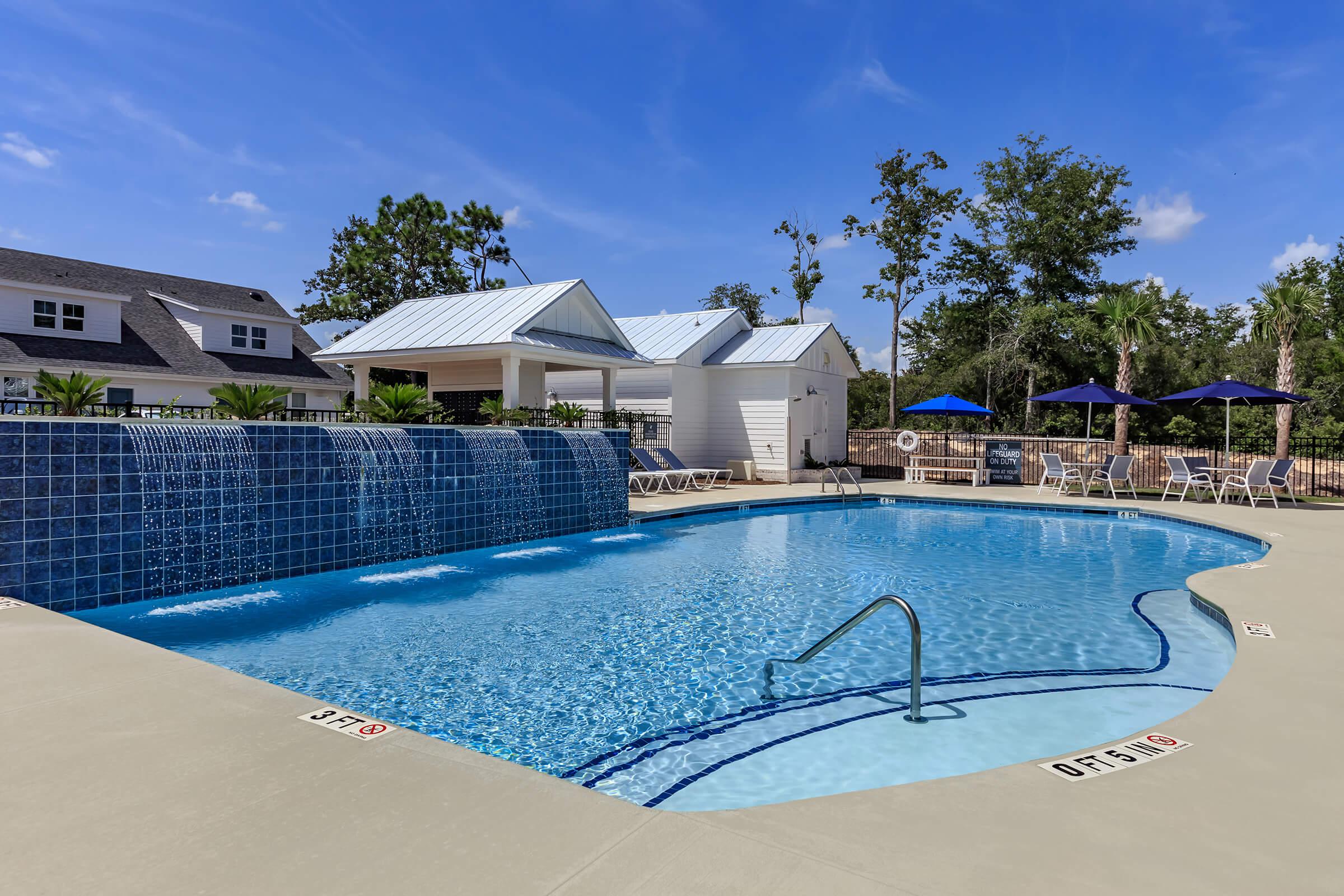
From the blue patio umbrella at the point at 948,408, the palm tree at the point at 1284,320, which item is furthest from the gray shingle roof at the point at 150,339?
the palm tree at the point at 1284,320

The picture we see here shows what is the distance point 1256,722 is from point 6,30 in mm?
18244

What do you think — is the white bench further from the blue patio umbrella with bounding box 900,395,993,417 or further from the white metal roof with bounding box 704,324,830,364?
the white metal roof with bounding box 704,324,830,364

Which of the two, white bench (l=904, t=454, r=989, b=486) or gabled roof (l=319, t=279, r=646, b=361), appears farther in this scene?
white bench (l=904, t=454, r=989, b=486)

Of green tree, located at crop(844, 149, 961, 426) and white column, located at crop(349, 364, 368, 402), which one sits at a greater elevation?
green tree, located at crop(844, 149, 961, 426)

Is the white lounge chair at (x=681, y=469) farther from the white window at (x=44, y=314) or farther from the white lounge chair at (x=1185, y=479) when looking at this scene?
the white window at (x=44, y=314)

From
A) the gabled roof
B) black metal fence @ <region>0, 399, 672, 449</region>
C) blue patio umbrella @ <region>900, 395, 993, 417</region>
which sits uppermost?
→ the gabled roof

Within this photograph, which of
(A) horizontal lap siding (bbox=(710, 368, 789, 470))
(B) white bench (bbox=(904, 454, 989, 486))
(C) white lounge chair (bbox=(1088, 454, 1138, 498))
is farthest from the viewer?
(A) horizontal lap siding (bbox=(710, 368, 789, 470))

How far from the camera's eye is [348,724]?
3232mm

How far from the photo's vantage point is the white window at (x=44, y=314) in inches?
754

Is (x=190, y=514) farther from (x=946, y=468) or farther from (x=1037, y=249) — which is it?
(x=1037, y=249)

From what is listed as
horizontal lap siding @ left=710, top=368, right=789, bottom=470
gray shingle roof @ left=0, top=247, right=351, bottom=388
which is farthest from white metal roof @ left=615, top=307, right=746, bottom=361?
gray shingle roof @ left=0, top=247, right=351, bottom=388

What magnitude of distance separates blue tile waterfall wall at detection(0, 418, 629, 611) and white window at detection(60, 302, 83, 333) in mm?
16728

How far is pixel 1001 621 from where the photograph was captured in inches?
263

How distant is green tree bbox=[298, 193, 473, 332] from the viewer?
1344 inches
